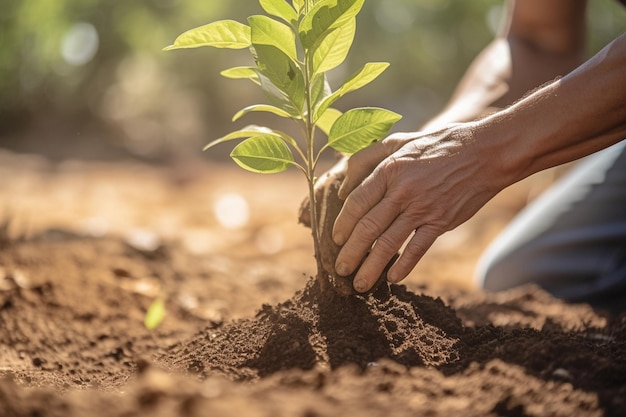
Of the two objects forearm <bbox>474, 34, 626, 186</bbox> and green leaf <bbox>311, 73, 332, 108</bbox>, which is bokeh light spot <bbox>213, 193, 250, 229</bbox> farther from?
forearm <bbox>474, 34, 626, 186</bbox>

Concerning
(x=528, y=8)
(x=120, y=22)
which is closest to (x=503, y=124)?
(x=528, y=8)

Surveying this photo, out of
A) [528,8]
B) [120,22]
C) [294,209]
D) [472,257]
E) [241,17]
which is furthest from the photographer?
[241,17]

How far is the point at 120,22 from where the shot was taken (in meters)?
8.09

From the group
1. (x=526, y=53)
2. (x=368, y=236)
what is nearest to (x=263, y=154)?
(x=368, y=236)

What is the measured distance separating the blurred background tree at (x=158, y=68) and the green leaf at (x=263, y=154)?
20.8 feet

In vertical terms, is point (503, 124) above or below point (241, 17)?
below

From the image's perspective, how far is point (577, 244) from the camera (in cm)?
318

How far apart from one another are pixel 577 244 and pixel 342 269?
1969 millimetres

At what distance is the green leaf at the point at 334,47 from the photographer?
5.37 ft

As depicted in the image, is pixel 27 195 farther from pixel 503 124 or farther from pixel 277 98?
pixel 503 124

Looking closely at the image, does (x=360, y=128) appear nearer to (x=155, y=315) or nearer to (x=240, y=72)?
(x=240, y=72)

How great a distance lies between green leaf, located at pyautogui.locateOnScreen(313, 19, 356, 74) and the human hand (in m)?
0.30

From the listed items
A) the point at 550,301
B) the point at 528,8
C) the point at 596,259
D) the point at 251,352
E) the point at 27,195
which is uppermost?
the point at 528,8

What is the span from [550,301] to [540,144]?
142 centimetres
